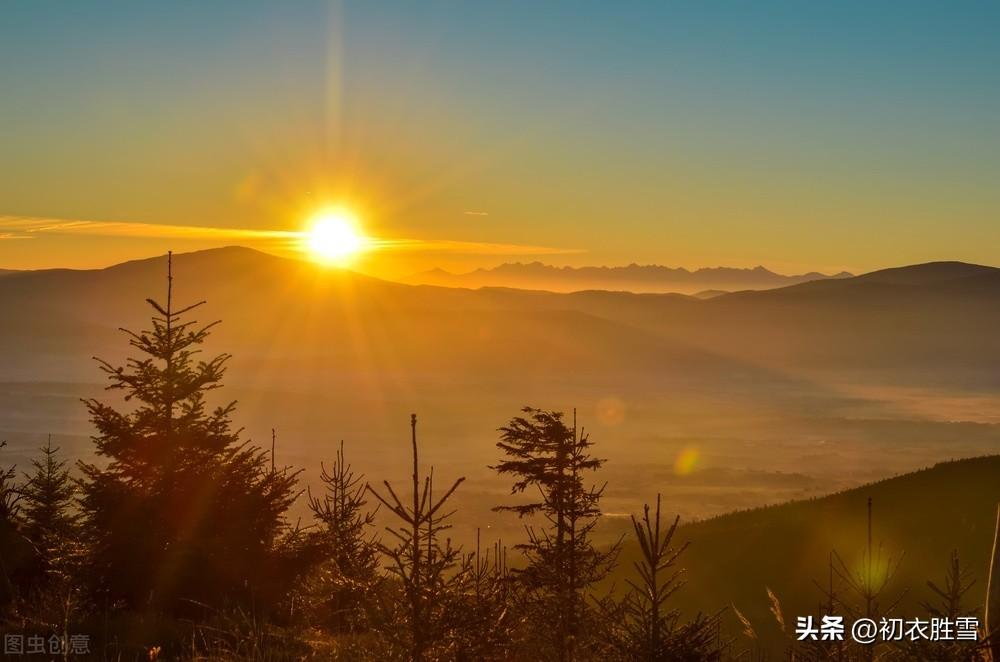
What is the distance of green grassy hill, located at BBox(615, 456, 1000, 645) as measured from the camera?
33844 mm

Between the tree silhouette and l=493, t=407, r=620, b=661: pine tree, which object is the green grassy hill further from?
the tree silhouette

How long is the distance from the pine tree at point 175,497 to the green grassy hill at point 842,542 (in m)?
19.0

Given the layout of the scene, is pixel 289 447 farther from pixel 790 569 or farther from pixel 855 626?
pixel 855 626

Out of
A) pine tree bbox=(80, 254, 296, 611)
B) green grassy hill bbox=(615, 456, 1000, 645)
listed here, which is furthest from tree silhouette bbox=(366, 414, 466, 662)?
green grassy hill bbox=(615, 456, 1000, 645)

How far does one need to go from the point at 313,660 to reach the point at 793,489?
137 meters

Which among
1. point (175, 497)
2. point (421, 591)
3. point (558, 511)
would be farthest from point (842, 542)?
point (421, 591)

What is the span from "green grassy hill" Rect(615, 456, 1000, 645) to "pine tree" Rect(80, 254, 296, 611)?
749 inches

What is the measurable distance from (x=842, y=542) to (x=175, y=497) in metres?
30.6

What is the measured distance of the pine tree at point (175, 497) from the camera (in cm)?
1588

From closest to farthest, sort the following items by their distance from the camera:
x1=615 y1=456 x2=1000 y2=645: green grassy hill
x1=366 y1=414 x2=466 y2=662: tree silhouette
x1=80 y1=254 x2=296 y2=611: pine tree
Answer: x1=366 y1=414 x2=466 y2=662: tree silhouette
x1=80 y1=254 x2=296 y2=611: pine tree
x1=615 y1=456 x2=1000 y2=645: green grassy hill

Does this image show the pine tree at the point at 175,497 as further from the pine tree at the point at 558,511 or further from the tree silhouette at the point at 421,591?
the tree silhouette at the point at 421,591

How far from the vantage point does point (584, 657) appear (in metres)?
9.66

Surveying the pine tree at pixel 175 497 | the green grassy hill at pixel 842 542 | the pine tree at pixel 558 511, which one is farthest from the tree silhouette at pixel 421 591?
the green grassy hill at pixel 842 542

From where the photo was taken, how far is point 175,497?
55.2 feet
